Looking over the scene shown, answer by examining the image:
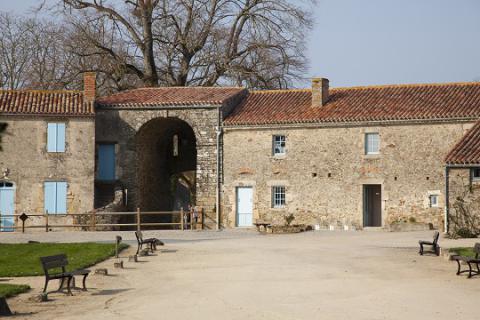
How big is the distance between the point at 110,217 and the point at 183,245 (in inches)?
331

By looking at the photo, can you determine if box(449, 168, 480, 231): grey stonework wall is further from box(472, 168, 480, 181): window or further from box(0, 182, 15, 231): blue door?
box(0, 182, 15, 231): blue door

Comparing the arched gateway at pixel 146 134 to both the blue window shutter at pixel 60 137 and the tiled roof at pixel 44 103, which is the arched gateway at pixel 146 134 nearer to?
the tiled roof at pixel 44 103

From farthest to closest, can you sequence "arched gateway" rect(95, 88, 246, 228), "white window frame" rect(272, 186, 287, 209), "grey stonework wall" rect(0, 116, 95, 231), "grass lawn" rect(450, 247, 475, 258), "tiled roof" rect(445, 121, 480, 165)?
"arched gateway" rect(95, 88, 246, 228) < "grey stonework wall" rect(0, 116, 95, 231) < "white window frame" rect(272, 186, 287, 209) < "tiled roof" rect(445, 121, 480, 165) < "grass lawn" rect(450, 247, 475, 258)

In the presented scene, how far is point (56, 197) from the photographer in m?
38.2

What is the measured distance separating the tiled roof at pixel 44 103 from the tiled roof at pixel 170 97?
43.0 inches

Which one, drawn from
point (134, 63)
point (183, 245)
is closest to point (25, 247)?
point (183, 245)

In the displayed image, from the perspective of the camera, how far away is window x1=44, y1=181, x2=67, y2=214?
37969 millimetres

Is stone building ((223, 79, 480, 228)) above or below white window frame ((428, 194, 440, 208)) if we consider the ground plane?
above

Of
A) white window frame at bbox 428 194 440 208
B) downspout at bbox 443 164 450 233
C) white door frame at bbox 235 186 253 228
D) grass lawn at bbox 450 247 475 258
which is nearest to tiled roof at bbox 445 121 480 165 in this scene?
downspout at bbox 443 164 450 233

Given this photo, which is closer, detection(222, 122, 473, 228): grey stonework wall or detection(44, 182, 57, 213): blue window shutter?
detection(222, 122, 473, 228): grey stonework wall

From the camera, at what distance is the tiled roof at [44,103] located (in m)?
38.3

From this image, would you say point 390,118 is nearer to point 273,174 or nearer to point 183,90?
point 273,174

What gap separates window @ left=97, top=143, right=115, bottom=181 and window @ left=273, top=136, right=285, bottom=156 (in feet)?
23.0

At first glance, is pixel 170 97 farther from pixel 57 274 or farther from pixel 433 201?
pixel 57 274
